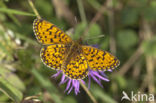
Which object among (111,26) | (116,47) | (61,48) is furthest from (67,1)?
(61,48)

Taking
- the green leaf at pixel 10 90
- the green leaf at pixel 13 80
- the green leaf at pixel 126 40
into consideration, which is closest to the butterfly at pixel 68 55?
the green leaf at pixel 10 90

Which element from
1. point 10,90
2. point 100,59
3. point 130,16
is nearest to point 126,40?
point 130,16

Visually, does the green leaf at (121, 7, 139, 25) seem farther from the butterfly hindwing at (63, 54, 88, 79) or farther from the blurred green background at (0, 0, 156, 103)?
the butterfly hindwing at (63, 54, 88, 79)

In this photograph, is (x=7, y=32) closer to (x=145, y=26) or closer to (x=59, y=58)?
(x=59, y=58)

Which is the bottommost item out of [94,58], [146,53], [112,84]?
[112,84]

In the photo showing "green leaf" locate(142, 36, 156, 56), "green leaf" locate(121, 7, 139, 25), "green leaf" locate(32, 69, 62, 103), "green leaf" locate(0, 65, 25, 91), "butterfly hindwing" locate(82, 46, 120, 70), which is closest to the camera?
"butterfly hindwing" locate(82, 46, 120, 70)

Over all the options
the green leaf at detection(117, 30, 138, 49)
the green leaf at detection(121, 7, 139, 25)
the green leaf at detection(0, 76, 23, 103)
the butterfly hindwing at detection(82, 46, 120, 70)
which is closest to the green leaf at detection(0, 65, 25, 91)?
the green leaf at detection(0, 76, 23, 103)

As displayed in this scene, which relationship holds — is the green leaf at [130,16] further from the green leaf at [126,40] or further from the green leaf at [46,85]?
the green leaf at [46,85]

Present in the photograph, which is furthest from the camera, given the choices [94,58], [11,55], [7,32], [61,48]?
[7,32]
